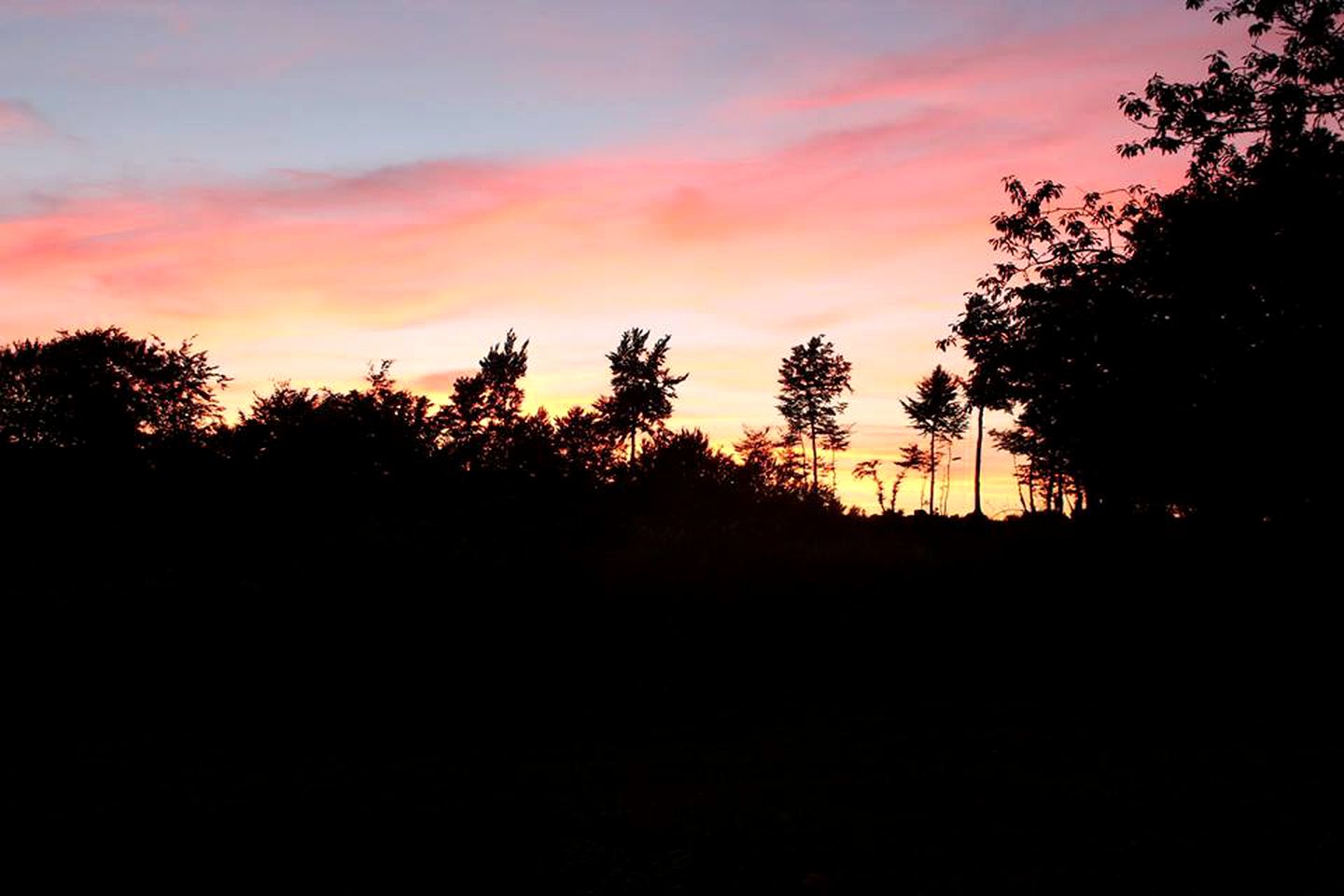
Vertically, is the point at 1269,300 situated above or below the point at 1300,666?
above

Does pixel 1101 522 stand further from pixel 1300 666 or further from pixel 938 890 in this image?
pixel 938 890

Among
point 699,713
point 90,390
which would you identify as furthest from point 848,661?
point 90,390

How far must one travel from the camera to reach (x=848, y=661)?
2062 cm

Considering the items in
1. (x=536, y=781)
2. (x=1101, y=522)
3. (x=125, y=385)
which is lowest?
(x=536, y=781)

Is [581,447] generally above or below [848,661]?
above

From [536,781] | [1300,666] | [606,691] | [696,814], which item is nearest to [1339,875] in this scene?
[696,814]

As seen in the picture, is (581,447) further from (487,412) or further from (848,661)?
(848,661)

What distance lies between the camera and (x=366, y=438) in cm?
4109

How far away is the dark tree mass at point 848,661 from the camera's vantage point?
9.98m

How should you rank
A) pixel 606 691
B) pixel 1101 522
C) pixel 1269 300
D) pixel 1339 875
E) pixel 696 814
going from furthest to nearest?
1. pixel 1101 522
2. pixel 1269 300
3. pixel 606 691
4. pixel 696 814
5. pixel 1339 875

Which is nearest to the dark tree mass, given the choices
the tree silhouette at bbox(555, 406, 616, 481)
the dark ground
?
the dark ground

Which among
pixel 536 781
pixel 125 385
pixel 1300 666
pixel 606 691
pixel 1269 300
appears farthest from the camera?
pixel 125 385

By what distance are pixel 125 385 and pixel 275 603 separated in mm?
53259

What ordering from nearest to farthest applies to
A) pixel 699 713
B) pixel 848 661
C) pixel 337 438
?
pixel 699 713, pixel 848 661, pixel 337 438
